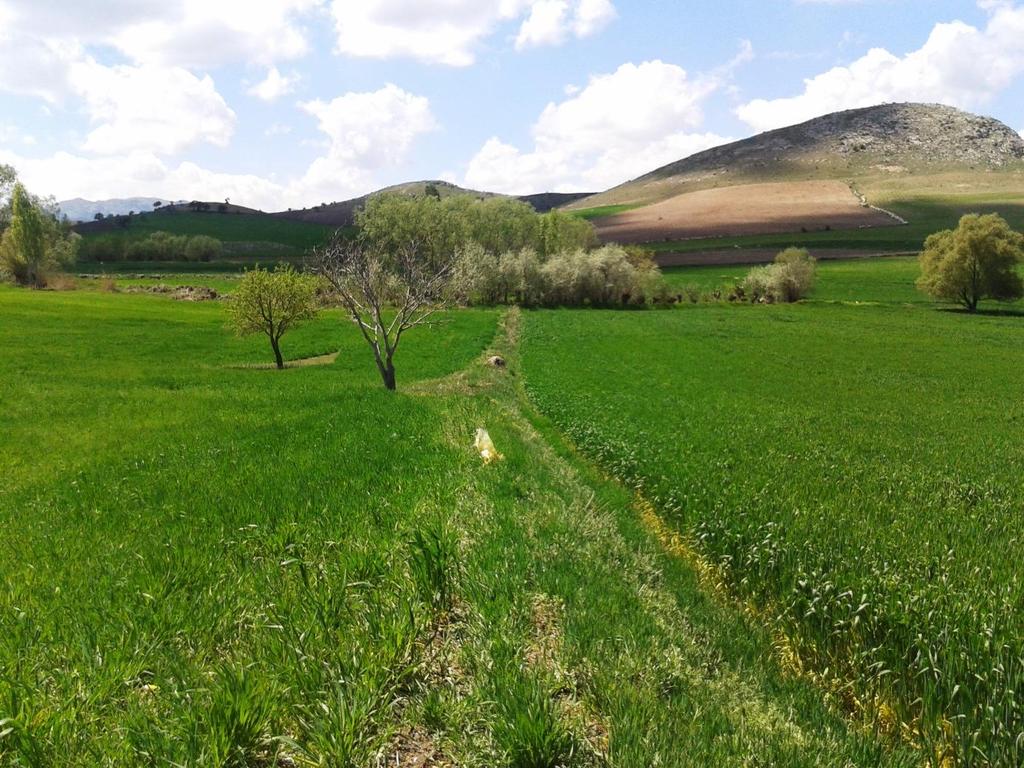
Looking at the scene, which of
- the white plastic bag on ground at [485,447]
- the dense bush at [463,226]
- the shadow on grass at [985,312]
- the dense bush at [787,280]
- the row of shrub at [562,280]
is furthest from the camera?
the dense bush at [463,226]

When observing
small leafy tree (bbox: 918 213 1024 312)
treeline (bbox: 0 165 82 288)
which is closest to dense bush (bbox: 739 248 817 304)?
small leafy tree (bbox: 918 213 1024 312)

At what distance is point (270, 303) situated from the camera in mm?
37125

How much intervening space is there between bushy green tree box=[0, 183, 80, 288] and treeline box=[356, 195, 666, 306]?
44.8m

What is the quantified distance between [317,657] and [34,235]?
104 m

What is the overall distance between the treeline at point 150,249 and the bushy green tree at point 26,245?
39339 mm

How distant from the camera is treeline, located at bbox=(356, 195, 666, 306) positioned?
3280 inches

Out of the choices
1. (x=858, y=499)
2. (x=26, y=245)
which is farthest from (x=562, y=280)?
(x=26, y=245)

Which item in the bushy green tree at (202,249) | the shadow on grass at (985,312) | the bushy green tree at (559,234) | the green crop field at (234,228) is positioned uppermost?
the green crop field at (234,228)

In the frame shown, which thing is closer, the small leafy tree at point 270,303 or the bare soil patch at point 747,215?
the small leafy tree at point 270,303

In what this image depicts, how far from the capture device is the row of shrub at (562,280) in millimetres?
83000

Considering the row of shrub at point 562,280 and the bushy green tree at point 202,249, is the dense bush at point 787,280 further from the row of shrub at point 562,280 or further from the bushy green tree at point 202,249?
the bushy green tree at point 202,249

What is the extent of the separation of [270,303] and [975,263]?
78.5m

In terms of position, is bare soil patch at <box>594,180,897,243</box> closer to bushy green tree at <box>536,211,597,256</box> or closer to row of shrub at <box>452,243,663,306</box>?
bushy green tree at <box>536,211,597,256</box>

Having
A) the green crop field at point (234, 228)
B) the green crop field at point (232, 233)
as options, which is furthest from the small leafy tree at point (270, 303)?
the green crop field at point (234, 228)
